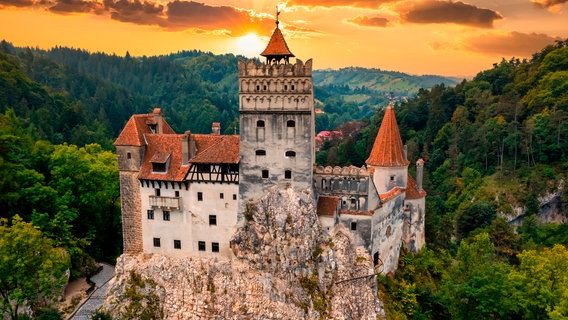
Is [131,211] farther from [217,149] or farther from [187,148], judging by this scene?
[217,149]

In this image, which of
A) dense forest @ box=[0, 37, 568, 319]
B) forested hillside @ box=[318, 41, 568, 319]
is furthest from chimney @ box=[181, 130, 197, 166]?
forested hillside @ box=[318, 41, 568, 319]

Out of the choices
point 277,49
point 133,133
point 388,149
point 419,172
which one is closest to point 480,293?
point 419,172

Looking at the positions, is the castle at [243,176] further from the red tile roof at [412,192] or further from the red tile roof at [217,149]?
the red tile roof at [412,192]

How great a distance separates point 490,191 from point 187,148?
200 feet

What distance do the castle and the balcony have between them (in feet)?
0.31

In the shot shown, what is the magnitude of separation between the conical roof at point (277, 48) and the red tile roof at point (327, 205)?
1344cm

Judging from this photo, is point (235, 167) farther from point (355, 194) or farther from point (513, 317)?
point (513, 317)

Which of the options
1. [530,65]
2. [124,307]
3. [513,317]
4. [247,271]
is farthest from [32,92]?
[530,65]

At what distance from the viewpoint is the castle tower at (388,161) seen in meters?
48.2

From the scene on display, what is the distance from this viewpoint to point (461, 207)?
83.4 metres

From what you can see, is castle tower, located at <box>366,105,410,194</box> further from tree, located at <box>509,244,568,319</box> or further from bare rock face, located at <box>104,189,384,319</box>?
tree, located at <box>509,244,568,319</box>

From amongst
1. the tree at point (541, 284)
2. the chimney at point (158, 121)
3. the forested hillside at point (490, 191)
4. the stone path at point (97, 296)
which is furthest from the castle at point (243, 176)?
the tree at point (541, 284)

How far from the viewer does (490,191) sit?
84.4 metres

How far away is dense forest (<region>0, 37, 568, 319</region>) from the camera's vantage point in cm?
4475
